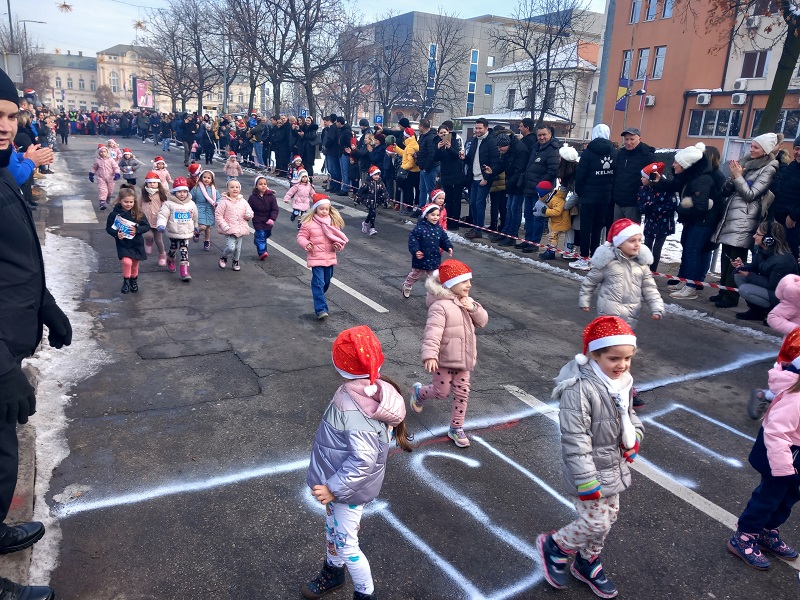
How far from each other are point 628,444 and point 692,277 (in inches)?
294

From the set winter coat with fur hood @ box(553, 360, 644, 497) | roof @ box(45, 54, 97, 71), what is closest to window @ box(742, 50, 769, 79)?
winter coat with fur hood @ box(553, 360, 644, 497)

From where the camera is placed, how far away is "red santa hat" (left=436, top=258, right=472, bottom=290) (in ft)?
16.5

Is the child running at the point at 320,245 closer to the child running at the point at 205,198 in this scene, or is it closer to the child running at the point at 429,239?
the child running at the point at 429,239

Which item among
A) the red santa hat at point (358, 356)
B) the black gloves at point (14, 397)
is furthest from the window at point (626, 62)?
the black gloves at point (14, 397)

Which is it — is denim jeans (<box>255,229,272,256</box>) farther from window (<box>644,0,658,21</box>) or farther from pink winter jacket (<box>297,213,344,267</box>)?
window (<box>644,0,658,21</box>)

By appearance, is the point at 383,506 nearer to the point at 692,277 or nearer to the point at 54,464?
the point at 54,464

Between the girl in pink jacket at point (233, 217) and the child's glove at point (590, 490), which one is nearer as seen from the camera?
the child's glove at point (590, 490)

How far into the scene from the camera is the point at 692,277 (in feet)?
32.3

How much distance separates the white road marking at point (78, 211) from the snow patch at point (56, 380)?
12.2ft

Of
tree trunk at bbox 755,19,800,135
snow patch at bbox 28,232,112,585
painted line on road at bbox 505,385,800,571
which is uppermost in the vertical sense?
tree trunk at bbox 755,19,800,135

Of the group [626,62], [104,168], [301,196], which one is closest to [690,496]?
[301,196]

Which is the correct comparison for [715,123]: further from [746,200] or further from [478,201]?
[746,200]

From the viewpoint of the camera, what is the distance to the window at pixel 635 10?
1601 inches

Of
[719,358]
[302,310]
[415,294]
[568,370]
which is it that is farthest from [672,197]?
[568,370]
